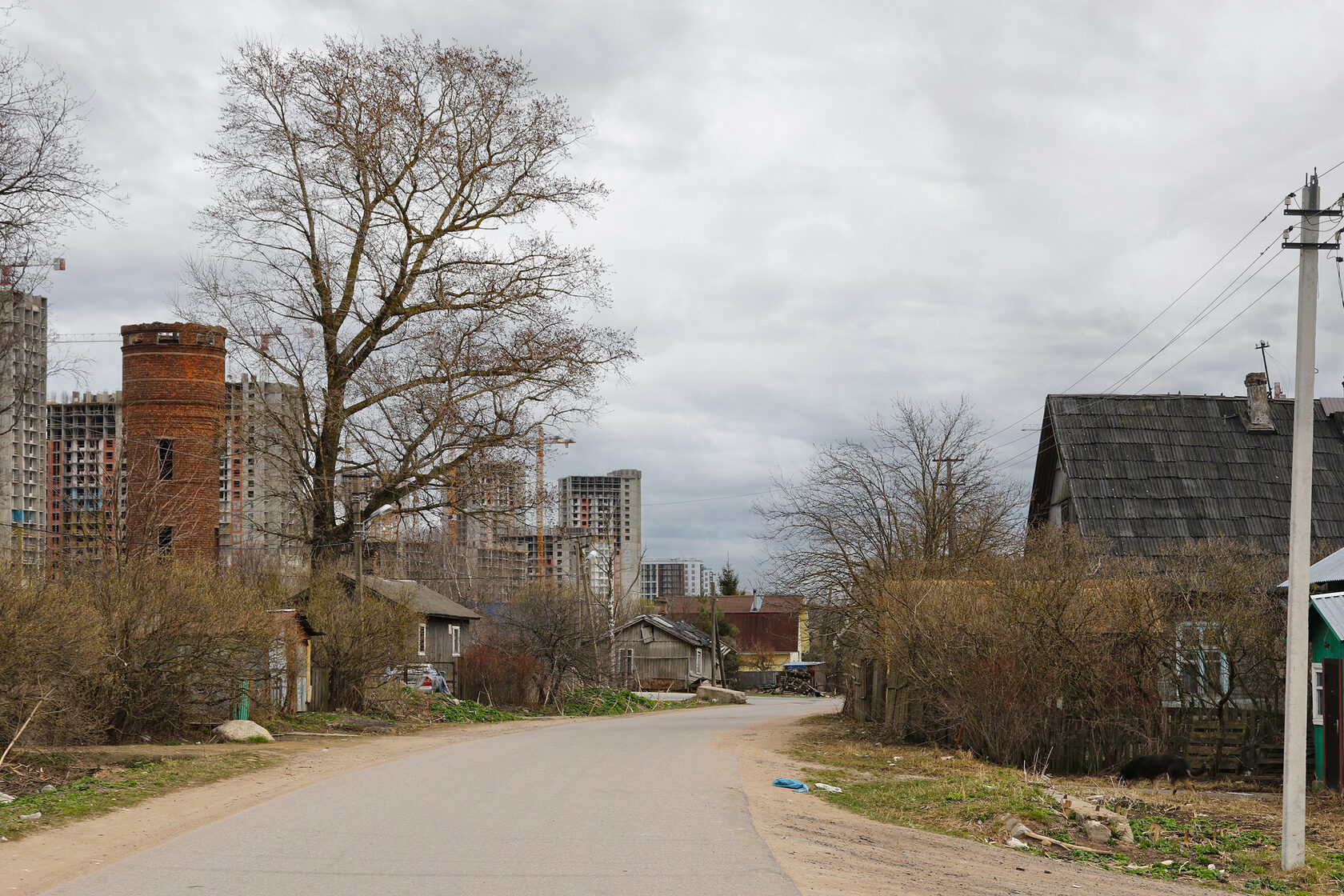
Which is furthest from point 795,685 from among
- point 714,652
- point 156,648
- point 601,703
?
point 156,648

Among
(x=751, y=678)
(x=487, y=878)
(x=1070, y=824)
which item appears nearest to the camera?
(x=487, y=878)

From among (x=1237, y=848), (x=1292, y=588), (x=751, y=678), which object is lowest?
(x=751, y=678)

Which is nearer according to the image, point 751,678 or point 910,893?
point 910,893

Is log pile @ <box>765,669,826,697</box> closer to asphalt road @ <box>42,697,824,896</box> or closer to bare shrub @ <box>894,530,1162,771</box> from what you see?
bare shrub @ <box>894,530,1162,771</box>

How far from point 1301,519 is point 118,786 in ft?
46.8

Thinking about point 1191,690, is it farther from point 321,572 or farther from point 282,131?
point 282,131

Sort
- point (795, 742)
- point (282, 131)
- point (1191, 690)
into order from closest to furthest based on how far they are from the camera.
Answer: point (1191, 690) → point (795, 742) → point (282, 131)

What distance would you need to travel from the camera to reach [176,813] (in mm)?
12633

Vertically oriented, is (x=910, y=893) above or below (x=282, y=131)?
below

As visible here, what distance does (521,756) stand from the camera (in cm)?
2025

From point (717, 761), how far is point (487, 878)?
11350 millimetres

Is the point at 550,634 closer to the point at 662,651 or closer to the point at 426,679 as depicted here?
the point at 426,679

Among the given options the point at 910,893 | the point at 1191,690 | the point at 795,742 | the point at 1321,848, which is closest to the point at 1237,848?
the point at 1321,848

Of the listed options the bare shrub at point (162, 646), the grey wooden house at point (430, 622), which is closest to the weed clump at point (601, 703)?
the grey wooden house at point (430, 622)
